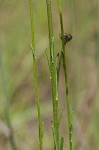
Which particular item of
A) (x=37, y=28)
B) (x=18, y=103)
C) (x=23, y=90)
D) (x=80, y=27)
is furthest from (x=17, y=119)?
(x=37, y=28)

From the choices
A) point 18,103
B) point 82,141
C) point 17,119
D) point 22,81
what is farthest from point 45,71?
point 82,141

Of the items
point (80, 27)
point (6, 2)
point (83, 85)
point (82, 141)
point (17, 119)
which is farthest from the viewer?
point (6, 2)

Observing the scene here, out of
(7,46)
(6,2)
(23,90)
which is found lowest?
(23,90)

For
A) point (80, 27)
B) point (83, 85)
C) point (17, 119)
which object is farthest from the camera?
point (80, 27)

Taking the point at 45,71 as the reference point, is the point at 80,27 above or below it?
above

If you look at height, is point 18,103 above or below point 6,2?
below

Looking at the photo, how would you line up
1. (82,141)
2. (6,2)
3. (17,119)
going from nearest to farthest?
(82,141) < (17,119) < (6,2)

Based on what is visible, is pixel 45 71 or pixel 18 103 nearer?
pixel 18 103

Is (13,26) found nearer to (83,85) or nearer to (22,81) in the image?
(22,81)

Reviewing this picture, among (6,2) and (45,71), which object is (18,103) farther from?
(6,2)
